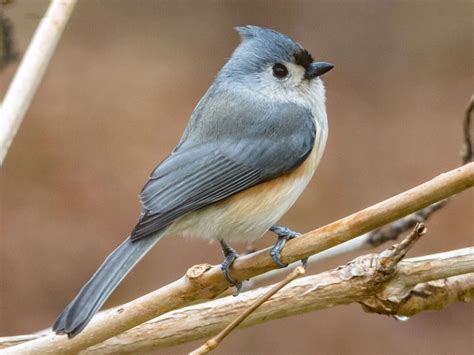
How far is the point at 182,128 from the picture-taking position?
7.45 metres

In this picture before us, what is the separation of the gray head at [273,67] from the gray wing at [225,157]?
3.6 inches

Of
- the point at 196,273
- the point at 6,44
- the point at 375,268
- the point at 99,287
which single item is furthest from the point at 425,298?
the point at 6,44

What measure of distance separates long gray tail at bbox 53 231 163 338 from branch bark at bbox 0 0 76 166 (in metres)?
0.61

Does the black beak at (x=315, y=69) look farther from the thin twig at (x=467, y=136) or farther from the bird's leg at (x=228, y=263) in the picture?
the bird's leg at (x=228, y=263)

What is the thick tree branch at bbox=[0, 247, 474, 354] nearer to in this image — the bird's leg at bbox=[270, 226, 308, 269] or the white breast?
the bird's leg at bbox=[270, 226, 308, 269]

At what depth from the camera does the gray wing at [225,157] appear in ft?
11.1

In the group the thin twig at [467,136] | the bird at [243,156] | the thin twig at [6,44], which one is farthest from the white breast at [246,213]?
the thin twig at [6,44]

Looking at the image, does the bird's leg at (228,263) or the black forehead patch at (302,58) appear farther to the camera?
the black forehead patch at (302,58)

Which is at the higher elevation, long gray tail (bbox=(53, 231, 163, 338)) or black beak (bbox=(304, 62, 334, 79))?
black beak (bbox=(304, 62, 334, 79))

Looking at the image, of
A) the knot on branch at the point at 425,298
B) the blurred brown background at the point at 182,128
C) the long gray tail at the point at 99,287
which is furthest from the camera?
the blurred brown background at the point at 182,128

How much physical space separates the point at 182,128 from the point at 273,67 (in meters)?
3.72

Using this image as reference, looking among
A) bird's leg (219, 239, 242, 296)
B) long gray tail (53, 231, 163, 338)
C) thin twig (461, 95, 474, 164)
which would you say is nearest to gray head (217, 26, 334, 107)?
thin twig (461, 95, 474, 164)

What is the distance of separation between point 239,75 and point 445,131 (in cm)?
395

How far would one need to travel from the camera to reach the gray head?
375cm
